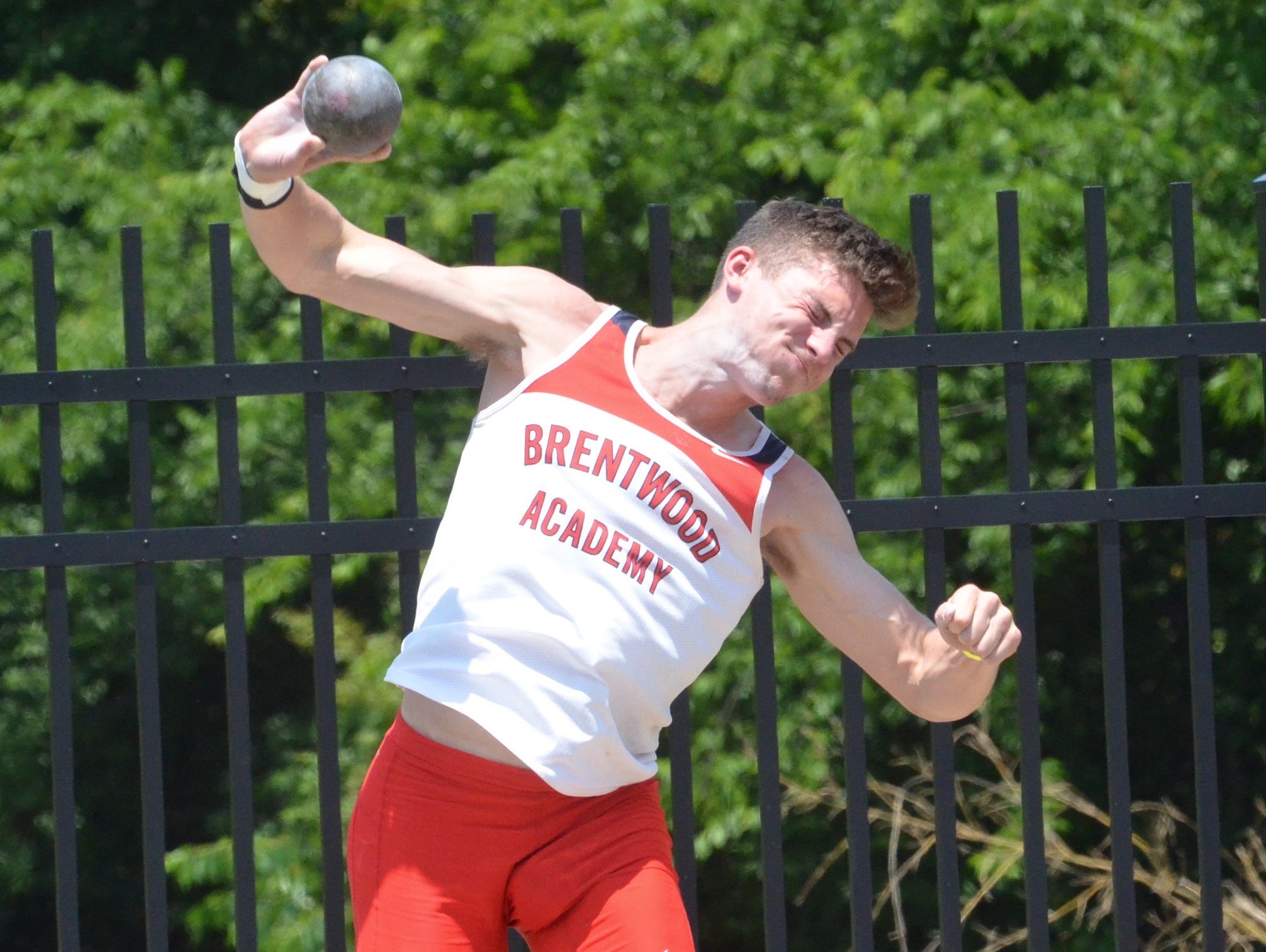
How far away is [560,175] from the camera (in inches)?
220

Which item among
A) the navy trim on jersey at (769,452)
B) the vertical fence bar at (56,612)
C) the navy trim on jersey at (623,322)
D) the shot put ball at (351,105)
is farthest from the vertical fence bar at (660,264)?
the vertical fence bar at (56,612)

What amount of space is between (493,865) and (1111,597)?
1.35 m

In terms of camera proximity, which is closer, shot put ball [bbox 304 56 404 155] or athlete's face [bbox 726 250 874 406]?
shot put ball [bbox 304 56 404 155]

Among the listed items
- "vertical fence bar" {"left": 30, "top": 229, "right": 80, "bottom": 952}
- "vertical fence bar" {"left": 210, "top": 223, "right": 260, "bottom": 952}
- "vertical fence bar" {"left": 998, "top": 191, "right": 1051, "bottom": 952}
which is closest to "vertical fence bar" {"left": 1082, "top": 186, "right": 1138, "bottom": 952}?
"vertical fence bar" {"left": 998, "top": 191, "right": 1051, "bottom": 952}

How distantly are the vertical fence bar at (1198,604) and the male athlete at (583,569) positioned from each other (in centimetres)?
74

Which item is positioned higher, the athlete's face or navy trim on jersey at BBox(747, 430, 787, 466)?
the athlete's face

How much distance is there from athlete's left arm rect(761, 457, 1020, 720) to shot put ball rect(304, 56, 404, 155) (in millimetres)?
860

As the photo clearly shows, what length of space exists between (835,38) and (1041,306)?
1.71m

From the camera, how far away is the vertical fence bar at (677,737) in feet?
9.63

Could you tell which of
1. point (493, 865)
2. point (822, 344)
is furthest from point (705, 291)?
point (493, 865)

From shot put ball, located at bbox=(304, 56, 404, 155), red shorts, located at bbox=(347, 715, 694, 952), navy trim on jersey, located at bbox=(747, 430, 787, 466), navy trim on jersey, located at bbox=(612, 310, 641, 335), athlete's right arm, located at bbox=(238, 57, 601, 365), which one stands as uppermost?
shot put ball, located at bbox=(304, 56, 404, 155)

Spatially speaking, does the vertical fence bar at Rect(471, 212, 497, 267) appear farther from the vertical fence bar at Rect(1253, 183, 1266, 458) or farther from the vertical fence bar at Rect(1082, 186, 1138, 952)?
the vertical fence bar at Rect(1253, 183, 1266, 458)

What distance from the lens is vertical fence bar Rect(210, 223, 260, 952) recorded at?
9.43 feet

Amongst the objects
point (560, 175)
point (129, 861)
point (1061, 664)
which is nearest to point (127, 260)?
point (560, 175)
